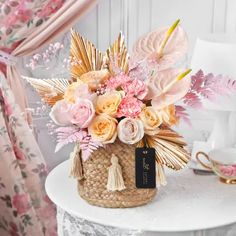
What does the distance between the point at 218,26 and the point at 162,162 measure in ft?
2.29

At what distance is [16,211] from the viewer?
6.81 ft

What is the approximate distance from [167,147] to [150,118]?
0.10m

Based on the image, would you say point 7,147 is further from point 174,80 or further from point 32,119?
point 174,80

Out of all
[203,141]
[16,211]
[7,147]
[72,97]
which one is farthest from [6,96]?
[203,141]

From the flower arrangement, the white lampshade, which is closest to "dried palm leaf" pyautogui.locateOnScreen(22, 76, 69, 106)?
the flower arrangement

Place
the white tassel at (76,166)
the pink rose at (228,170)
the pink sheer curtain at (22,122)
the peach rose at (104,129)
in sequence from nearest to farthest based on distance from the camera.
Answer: the peach rose at (104,129) < the white tassel at (76,166) < the pink rose at (228,170) < the pink sheer curtain at (22,122)

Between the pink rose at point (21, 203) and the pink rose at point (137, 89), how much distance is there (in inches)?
29.5

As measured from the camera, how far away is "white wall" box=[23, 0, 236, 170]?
204 centimetres

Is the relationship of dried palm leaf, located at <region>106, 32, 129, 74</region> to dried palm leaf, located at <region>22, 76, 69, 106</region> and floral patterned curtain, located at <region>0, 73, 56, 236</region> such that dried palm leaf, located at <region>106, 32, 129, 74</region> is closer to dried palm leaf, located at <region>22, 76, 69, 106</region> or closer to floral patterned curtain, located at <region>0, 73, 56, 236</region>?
dried palm leaf, located at <region>22, 76, 69, 106</region>

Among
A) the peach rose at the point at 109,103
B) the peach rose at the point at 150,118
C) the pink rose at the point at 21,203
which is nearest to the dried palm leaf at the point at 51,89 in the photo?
the peach rose at the point at 109,103

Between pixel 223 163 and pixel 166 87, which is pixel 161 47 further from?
pixel 223 163

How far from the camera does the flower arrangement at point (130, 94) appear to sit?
1.49m

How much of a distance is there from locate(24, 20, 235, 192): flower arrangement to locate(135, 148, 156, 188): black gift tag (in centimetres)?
2

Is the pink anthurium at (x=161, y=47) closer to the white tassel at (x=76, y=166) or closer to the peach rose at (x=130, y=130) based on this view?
the peach rose at (x=130, y=130)
